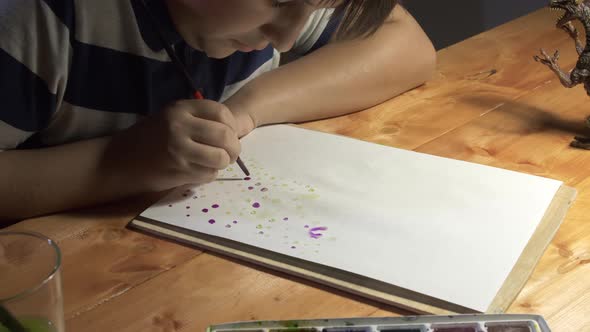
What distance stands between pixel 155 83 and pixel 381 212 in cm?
39

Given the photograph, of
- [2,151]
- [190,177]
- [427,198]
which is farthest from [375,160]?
[2,151]

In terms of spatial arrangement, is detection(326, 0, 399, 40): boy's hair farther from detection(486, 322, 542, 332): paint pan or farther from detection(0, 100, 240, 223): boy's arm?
detection(486, 322, 542, 332): paint pan

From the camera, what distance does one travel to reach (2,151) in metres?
0.78

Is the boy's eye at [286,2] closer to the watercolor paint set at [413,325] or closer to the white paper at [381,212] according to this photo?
the white paper at [381,212]

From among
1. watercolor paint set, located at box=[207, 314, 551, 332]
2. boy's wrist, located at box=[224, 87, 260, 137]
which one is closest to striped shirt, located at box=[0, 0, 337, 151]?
boy's wrist, located at box=[224, 87, 260, 137]

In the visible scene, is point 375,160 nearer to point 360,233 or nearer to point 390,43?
point 360,233

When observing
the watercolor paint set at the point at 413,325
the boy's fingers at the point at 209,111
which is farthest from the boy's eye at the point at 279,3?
the watercolor paint set at the point at 413,325

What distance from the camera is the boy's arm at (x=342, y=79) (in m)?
0.90

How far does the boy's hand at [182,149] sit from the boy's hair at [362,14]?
22 cm

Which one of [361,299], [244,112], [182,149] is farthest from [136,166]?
[361,299]

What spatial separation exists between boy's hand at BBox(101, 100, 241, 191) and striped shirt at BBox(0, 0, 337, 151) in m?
0.12

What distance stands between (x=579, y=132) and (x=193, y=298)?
0.52m

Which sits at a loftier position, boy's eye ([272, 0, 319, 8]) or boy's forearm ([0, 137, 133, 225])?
boy's eye ([272, 0, 319, 8])

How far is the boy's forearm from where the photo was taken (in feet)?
2.38
